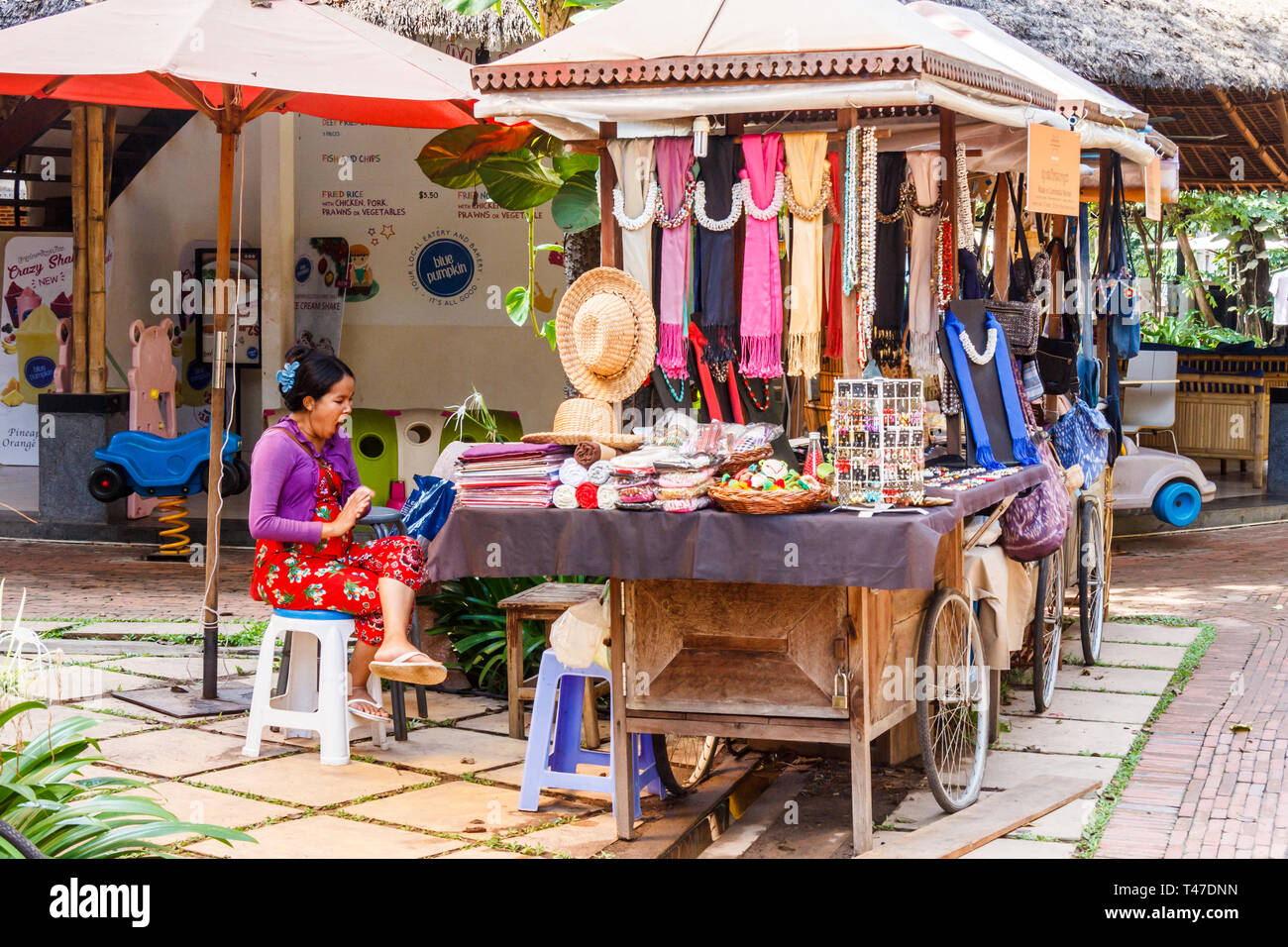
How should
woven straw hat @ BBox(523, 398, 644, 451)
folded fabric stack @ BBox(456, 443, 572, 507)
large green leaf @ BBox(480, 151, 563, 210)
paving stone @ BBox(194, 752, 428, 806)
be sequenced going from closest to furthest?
folded fabric stack @ BBox(456, 443, 572, 507), paving stone @ BBox(194, 752, 428, 806), woven straw hat @ BBox(523, 398, 644, 451), large green leaf @ BBox(480, 151, 563, 210)

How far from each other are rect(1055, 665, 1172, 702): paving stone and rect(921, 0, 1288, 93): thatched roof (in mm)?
4779

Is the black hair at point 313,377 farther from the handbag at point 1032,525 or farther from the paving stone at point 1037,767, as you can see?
the paving stone at point 1037,767

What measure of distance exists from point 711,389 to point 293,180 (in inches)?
290

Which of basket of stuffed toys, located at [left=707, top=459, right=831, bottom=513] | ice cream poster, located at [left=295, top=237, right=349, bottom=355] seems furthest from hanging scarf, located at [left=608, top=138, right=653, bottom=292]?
ice cream poster, located at [left=295, top=237, right=349, bottom=355]

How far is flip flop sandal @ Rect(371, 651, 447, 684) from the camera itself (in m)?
5.28

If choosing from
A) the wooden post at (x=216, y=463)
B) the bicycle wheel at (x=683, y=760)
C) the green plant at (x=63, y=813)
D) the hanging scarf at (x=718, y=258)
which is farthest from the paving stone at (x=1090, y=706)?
the green plant at (x=63, y=813)

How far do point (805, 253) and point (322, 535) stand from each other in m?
2.02

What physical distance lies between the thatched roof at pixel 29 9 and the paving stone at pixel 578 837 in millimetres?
8084

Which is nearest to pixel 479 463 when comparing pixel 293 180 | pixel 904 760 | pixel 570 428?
pixel 570 428

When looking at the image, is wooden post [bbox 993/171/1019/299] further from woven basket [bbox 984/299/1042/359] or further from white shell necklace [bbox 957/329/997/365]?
white shell necklace [bbox 957/329/997/365]

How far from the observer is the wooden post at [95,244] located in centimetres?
1136

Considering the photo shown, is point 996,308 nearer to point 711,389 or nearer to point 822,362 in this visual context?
point 822,362

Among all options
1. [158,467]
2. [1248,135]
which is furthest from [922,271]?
[1248,135]

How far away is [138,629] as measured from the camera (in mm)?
8125
